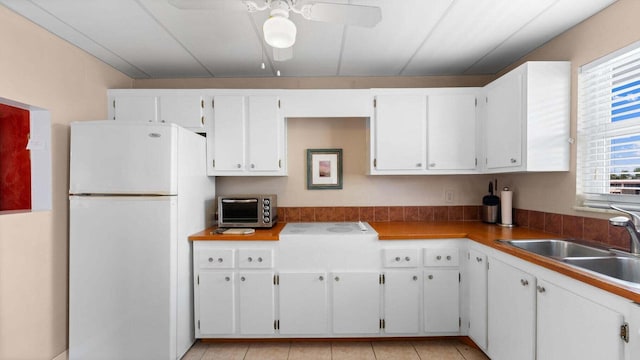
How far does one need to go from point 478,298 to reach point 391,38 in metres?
2.00

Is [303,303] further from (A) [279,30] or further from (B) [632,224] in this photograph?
(B) [632,224]

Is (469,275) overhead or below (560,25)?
below

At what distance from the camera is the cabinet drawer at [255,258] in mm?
2332

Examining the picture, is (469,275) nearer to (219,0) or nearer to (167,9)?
(219,0)

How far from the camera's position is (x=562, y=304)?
1448 millimetres

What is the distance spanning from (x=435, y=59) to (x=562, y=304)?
2011 mm

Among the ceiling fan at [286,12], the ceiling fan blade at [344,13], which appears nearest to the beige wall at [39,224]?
the ceiling fan at [286,12]

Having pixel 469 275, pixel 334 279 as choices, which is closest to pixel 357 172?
pixel 334 279

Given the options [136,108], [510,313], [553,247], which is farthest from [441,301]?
[136,108]

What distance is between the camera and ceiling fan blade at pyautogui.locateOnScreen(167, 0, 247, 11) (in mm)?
1272

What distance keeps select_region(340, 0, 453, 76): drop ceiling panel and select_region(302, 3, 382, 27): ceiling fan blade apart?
0.42 metres

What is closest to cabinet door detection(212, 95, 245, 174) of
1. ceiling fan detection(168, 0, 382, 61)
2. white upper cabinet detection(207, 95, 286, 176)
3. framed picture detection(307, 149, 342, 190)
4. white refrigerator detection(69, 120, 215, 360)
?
A: white upper cabinet detection(207, 95, 286, 176)

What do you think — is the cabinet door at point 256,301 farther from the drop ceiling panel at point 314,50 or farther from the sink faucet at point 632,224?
the sink faucet at point 632,224

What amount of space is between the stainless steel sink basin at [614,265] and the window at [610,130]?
1.08ft
